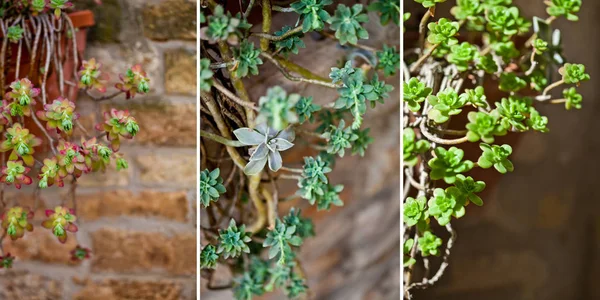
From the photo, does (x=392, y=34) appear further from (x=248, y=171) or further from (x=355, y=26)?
(x=248, y=171)

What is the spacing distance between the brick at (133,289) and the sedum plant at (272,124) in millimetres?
184

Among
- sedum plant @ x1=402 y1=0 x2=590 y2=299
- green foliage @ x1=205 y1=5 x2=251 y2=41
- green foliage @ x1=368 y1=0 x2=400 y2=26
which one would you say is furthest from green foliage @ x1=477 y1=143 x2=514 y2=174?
green foliage @ x1=205 y1=5 x2=251 y2=41

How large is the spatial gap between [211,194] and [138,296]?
1.73 ft

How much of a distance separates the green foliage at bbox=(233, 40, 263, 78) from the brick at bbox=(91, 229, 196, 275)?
0.53m

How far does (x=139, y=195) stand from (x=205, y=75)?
53 centimetres

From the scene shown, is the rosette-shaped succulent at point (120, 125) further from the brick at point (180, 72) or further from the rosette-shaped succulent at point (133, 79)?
the brick at point (180, 72)

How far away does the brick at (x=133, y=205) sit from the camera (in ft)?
4.08

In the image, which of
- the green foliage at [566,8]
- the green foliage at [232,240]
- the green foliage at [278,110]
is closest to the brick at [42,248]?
the green foliage at [232,240]

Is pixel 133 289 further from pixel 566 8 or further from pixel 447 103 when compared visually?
pixel 566 8

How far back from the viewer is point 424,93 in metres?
0.93

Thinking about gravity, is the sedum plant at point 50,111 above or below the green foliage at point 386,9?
below

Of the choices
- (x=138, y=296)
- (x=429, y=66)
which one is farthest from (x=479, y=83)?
(x=138, y=296)

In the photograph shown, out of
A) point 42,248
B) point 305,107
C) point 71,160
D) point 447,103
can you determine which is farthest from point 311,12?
point 42,248

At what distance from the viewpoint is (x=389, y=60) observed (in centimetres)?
106
